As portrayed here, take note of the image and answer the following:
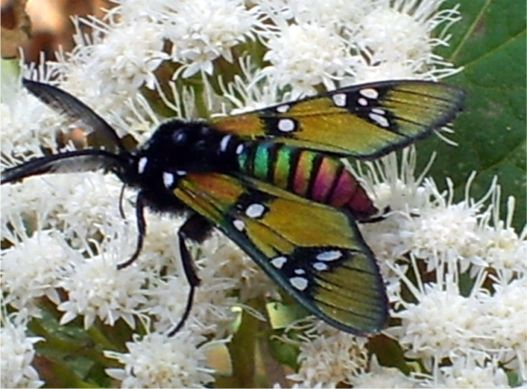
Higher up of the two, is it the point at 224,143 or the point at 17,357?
the point at 224,143

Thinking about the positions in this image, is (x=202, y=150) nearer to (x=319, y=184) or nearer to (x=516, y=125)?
(x=319, y=184)

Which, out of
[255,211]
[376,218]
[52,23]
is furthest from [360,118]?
[52,23]

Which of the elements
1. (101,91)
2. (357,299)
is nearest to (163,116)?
(101,91)

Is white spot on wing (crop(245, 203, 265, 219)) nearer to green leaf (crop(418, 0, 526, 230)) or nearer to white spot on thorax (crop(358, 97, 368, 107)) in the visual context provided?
white spot on thorax (crop(358, 97, 368, 107))

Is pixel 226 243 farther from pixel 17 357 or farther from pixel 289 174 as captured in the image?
pixel 17 357

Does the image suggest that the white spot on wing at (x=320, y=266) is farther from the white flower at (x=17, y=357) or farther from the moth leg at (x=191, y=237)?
the white flower at (x=17, y=357)
